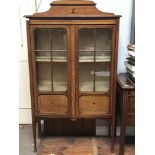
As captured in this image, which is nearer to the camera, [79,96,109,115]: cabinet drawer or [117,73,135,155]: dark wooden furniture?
[117,73,135,155]: dark wooden furniture

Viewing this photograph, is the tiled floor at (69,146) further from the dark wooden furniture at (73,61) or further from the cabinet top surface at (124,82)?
the cabinet top surface at (124,82)

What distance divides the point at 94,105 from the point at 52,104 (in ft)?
1.27

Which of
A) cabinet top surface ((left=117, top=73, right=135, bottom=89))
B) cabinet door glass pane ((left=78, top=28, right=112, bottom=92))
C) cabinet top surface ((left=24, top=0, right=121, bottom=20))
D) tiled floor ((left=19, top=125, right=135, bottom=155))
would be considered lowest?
tiled floor ((left=19, top=125, right=135, bottom=155))

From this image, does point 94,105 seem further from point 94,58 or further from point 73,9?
point 73,9

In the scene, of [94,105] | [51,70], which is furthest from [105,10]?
[94,105]

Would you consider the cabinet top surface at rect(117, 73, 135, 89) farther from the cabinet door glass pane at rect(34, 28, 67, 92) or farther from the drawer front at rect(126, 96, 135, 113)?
the cabinet door glass pane at rect(34, 28, 67, 92)

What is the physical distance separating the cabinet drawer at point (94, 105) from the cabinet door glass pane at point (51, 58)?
0.70 feet

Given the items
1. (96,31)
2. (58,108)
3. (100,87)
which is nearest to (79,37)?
(96,31)

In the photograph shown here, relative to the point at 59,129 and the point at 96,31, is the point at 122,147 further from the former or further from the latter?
the point at 96,31

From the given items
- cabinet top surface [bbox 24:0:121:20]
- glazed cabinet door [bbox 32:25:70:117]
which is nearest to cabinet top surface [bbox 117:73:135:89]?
glazed cabinet door [bbox 32:25:70:117]

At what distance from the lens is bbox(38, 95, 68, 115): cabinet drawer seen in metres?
2.09

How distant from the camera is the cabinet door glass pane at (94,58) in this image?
2011mm
